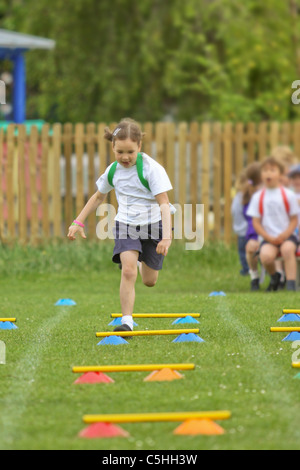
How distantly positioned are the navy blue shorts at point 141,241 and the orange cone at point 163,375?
204cm

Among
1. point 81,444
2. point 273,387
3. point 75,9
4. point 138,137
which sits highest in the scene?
point 75,9

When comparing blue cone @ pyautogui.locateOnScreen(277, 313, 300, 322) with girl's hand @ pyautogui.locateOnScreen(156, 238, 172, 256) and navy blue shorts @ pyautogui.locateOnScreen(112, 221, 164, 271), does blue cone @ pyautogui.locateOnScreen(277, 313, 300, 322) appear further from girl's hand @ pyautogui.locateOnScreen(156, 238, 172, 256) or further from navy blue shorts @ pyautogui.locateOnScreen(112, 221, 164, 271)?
girl's hand @ pyautogui.locateOnScreen(156, 238, 172, 256)

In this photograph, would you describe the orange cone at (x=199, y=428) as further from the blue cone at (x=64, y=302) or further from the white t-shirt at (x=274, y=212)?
the white t-shirt at (x=274, y=212)

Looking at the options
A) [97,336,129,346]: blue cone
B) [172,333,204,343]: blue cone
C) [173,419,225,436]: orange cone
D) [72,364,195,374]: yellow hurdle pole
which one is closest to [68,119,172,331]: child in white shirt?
[97,336,129,346]: blue cone

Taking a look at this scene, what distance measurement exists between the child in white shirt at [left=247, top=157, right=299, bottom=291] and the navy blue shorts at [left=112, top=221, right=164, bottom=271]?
3061 mm

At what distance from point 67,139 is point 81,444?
439 inches

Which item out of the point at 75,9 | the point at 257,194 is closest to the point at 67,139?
the point at 257,194

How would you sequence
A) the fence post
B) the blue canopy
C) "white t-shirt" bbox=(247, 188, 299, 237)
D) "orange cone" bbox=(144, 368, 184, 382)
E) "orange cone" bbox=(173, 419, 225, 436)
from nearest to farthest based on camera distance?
1. "orange cone" bbox=(173, 419, 225, 436)
2. "orange cone" bbox=(144, 368, 184, 382)
3. "white t-shirt" bbox=(247, 188, 299, 237)
4. the fence post
5. the blue canopy

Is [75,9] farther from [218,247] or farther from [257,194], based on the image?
[257,194]

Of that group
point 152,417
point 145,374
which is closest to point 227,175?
point 145,374

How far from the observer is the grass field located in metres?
3.96

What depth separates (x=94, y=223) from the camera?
14.5 m

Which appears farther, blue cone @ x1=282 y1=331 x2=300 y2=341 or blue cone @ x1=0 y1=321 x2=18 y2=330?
blue cone @ x1=0 y1=321 x2=18 y2=330

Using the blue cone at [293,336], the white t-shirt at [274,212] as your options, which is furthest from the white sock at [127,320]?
the white t-shirt at [274,212]
